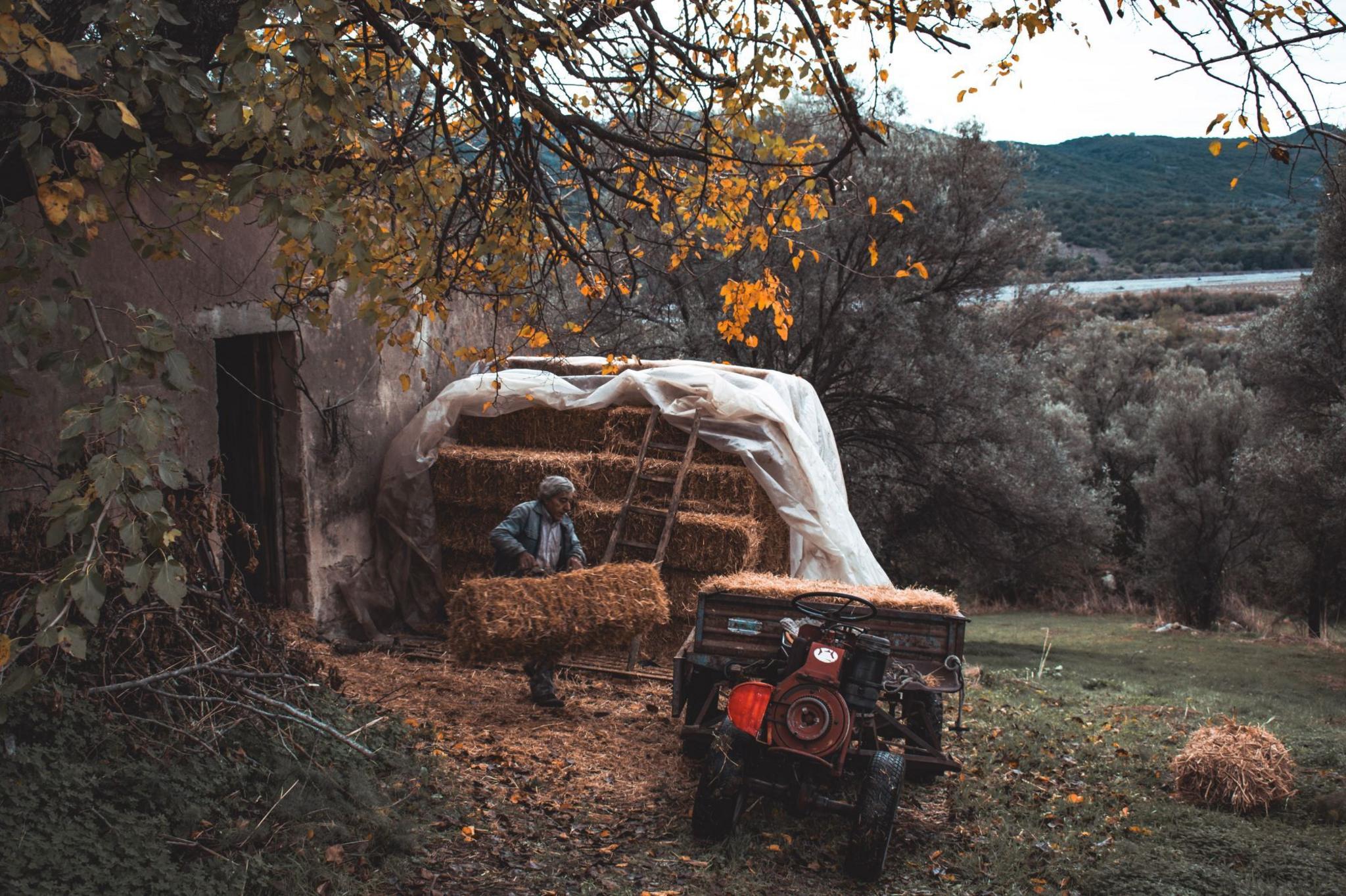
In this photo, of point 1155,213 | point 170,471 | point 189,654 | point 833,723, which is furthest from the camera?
point 1155,213

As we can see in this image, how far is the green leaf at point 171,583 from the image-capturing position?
8.35 feet

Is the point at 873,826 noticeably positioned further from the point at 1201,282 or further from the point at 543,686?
the point at 1201,282

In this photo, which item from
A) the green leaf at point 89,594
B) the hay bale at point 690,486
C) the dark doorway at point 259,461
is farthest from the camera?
the hay bale at point 690,486

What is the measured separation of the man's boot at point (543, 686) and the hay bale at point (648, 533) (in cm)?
198

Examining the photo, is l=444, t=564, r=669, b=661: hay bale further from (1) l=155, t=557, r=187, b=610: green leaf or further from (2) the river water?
(2) the river water

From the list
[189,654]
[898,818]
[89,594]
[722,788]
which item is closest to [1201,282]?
[898,818]

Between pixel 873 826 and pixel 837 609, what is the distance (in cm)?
134

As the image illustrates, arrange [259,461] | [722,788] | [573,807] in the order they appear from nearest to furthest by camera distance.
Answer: [722,788] < [573,807] < [259,461]

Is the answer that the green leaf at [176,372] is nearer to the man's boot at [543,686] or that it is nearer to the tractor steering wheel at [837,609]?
the tractor steering wheel at [837,609]

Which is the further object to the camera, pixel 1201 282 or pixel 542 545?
pixel 1201 282

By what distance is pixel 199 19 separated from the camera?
4891 mm

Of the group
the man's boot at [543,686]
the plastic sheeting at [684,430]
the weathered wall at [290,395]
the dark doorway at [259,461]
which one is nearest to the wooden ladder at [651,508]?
the plastic sheeting at [684,430]

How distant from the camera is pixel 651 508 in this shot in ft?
31.7

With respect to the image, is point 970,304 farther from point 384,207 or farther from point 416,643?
point 384,207
